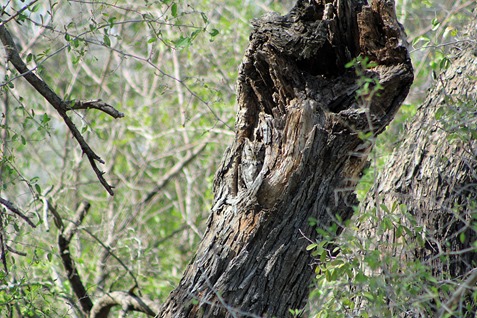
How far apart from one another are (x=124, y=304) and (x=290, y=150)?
1.67 metres

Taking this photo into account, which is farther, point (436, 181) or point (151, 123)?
point (151, 123)

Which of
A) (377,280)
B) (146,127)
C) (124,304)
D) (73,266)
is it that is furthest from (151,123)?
(377,280)

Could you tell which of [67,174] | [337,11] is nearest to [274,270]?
[337,11]

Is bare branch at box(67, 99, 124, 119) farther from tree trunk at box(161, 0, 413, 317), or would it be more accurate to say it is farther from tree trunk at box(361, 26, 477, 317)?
tree trunk at box(361, 26, 477, 317)

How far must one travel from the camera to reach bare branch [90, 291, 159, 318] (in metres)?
3.78

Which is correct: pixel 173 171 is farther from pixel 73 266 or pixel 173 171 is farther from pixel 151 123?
pixel 73 266

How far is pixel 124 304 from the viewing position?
→ 380cm

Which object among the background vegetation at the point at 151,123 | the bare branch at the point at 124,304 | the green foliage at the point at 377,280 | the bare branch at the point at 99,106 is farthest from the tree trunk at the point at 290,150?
the background vegetation at the point at 151,123

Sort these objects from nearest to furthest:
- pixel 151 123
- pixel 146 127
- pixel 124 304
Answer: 1. pixel 124 304
2. pixel 146 127
3. pixel 151 123

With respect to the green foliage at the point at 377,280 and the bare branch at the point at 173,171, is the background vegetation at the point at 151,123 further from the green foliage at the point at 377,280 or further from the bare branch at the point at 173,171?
the green foliage at the point at 377,280

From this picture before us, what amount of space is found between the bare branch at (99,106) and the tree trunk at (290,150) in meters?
0.56

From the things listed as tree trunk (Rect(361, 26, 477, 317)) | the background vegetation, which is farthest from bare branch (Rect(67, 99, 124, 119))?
the background vegetation

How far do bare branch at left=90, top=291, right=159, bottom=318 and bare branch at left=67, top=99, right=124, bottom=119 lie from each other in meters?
1.32

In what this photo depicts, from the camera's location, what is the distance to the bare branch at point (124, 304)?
3.78 m
